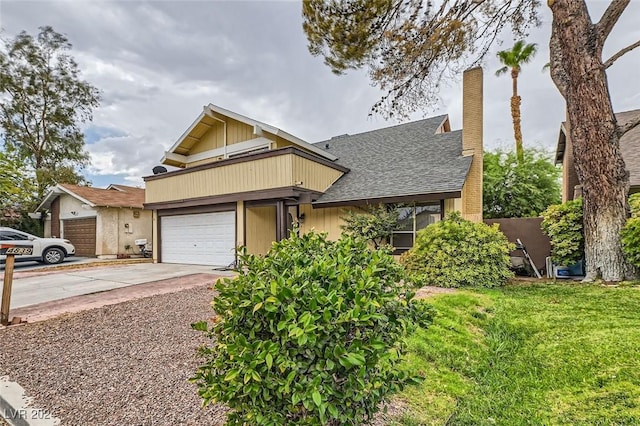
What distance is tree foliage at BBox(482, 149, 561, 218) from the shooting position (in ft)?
50.4

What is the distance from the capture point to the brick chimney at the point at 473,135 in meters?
10.0

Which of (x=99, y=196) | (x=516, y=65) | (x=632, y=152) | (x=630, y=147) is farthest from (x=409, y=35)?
(x=99, y=196)

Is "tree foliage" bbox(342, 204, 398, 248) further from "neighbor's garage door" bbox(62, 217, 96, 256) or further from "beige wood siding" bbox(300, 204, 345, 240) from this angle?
"neighbor's garage door" bbox(62, 217, 96, 256)

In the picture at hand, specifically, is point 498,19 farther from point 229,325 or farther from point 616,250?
point 229,325

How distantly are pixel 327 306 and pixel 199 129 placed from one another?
1402 cm

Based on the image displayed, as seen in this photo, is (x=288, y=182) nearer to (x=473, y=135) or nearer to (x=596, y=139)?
(x=473, y=135)

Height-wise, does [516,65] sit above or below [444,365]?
above

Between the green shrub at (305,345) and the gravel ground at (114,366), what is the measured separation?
2.82 feet

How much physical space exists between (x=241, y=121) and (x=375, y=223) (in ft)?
20.9

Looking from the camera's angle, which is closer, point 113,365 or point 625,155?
point 113,365

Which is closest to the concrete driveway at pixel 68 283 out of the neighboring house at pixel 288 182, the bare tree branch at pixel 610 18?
the neighboring house at pixel 288 182

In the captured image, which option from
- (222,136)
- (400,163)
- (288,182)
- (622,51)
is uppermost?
(622,51)

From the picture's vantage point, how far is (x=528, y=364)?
3502 millimetres

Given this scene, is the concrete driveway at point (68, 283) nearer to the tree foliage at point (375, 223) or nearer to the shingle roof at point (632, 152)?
the tree foliage at point (375, 223)
